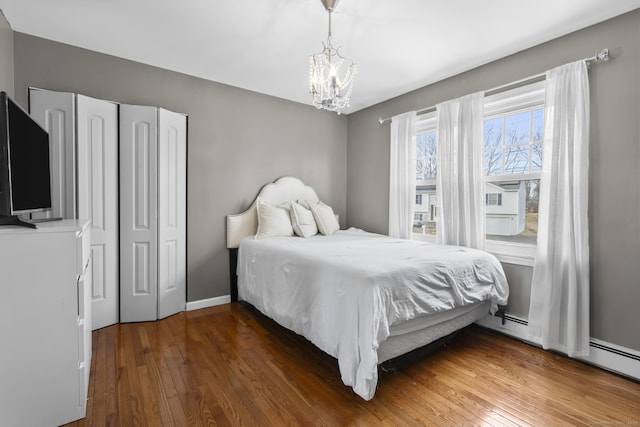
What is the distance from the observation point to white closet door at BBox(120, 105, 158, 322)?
2.71 meters

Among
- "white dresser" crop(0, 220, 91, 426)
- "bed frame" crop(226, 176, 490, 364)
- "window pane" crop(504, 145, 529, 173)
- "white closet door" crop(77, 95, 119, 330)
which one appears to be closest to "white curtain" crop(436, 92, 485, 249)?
"window pane" crop(504, 145, 529, 173)

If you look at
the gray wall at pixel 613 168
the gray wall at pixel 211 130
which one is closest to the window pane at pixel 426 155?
the gray wall at pixel 613 168

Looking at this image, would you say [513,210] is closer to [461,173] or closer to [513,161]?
[513,161]

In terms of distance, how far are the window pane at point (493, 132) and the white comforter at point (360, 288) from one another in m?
1.11

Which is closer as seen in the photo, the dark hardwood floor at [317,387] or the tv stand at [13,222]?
the tv stand at [13,222]

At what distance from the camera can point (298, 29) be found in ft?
7.63

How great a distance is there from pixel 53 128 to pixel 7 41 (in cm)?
67

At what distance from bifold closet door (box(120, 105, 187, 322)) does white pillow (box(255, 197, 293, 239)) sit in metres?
0.86

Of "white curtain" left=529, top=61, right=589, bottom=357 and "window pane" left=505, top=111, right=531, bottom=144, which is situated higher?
"window pane" left=505, top=111, right=531, bottom=144

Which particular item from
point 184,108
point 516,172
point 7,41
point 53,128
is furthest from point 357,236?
point 7,41

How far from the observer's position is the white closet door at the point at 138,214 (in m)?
2.71

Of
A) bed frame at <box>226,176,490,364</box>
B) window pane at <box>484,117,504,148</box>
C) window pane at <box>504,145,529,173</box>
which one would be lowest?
bed frame at <box>226,176,490,364</box>

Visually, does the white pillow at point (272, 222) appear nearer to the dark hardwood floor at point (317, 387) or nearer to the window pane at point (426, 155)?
the dark hardwood floor at point (317, 387)

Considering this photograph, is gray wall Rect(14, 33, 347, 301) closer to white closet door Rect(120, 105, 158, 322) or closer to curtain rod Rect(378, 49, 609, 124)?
white closet door Rect(120, 105, 158, 322)
